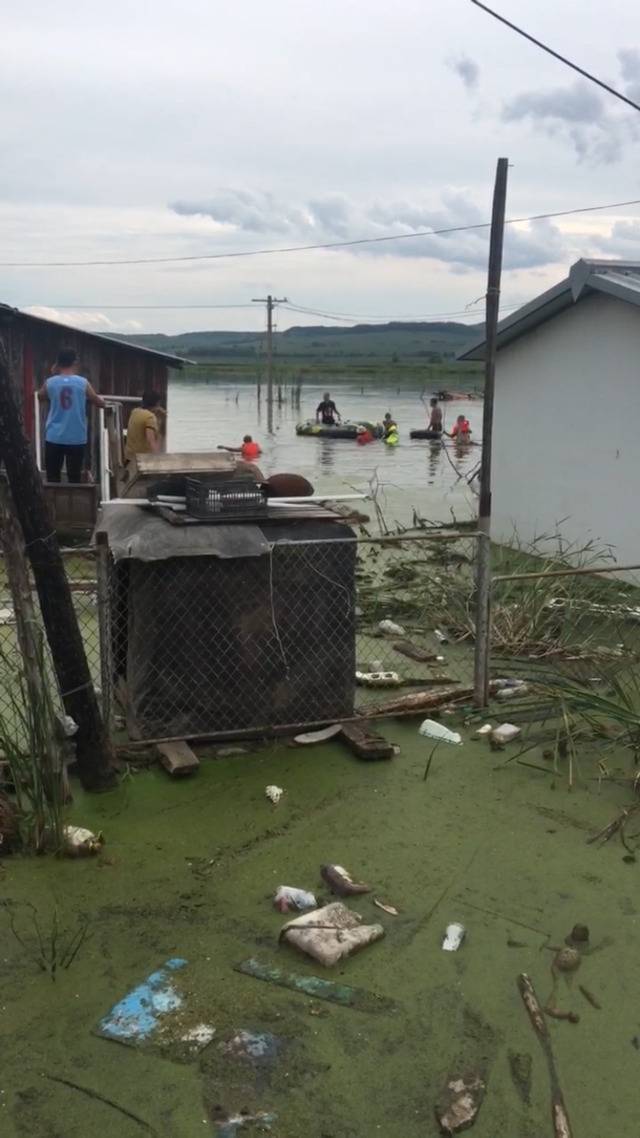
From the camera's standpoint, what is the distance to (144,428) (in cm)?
1031

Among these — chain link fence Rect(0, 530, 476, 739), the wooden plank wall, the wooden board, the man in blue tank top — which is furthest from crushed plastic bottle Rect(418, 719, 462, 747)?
the wooden plank wall

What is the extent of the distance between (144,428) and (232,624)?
5.42 meters

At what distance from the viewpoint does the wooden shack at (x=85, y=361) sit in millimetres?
12766

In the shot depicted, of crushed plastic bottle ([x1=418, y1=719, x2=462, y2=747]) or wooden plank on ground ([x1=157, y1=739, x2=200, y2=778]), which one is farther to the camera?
crushed plastic bottle ([x1=418, y1=719, x2=462, y2=747])

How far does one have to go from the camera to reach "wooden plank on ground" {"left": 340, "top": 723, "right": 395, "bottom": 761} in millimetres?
5430

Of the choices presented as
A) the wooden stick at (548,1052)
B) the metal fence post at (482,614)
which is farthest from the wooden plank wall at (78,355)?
the wooden stick at (548,1052)

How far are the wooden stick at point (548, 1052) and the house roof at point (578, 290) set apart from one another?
7.21 m

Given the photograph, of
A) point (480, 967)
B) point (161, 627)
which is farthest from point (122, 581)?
point (480, 967)

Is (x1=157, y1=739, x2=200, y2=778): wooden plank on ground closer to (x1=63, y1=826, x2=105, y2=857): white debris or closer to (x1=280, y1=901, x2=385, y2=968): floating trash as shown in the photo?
(x1=63, y1=826, x2=105, y2=857): white debris

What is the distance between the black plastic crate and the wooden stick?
9.59 feet

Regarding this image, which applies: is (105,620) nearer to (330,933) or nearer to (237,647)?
(237,647)

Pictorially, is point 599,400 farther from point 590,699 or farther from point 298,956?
point 298,956

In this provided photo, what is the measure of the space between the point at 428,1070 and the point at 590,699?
280 cm

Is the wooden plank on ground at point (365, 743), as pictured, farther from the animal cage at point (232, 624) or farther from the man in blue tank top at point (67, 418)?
the man in blue tank top at point (67, 418)
